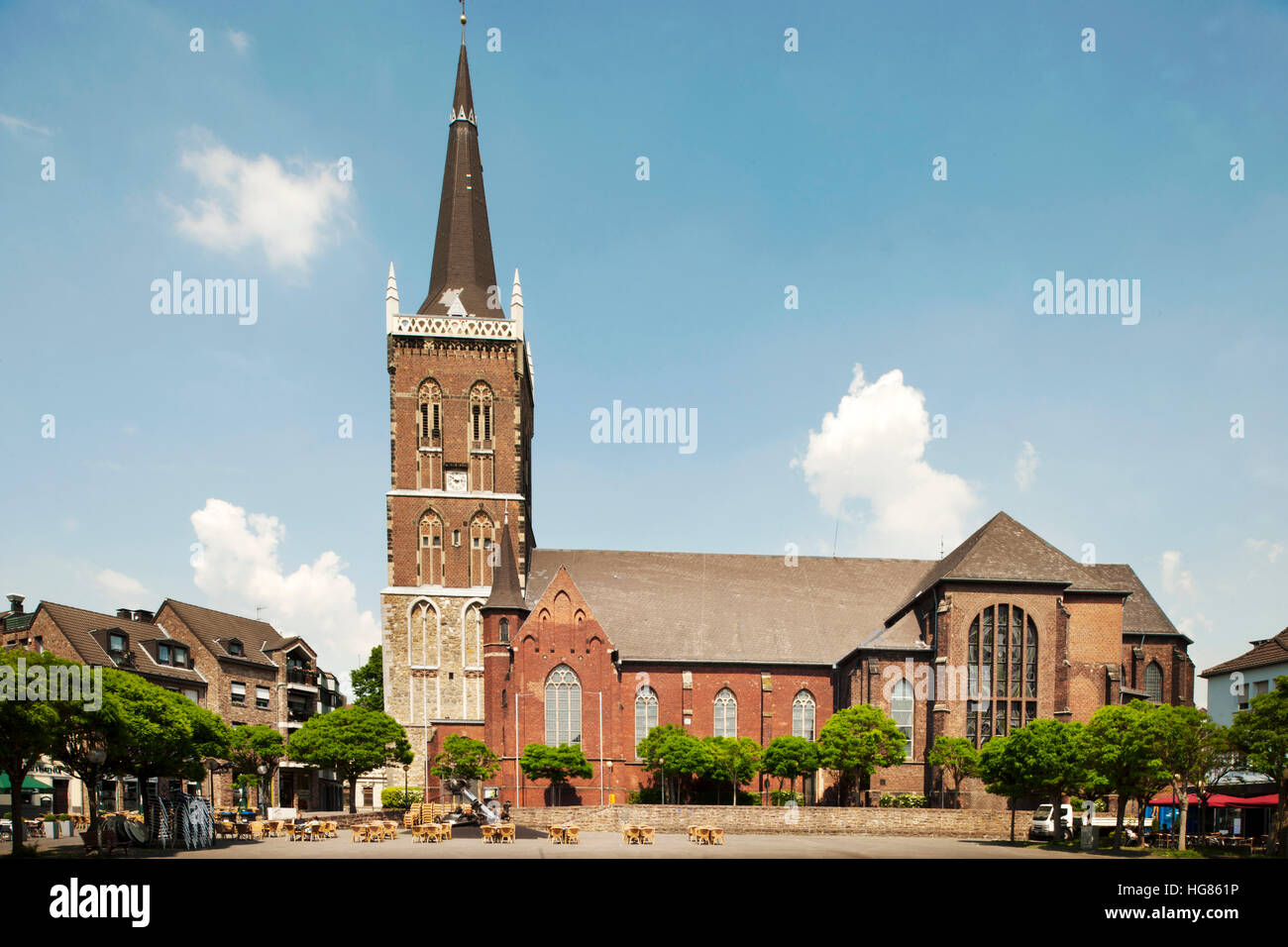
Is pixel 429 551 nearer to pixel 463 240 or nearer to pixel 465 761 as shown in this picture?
pixel 465 761

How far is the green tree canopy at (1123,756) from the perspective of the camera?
3538 cm

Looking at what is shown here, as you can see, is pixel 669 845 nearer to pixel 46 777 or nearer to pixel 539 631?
pixel 539 631

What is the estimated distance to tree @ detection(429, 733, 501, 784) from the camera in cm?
5206

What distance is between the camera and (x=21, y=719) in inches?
1108

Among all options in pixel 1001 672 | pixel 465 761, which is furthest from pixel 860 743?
pixel 465 761

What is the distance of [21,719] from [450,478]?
1383 inches

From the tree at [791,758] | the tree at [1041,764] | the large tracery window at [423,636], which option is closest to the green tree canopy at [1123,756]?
the tree at [1041,764]

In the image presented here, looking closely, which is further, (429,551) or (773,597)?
(773,597)

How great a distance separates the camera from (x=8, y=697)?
28.6m

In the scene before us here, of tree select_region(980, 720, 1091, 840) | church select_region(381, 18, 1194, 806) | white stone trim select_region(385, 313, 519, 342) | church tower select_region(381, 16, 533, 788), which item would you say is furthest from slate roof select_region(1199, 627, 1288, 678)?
white stone trim select_region(385, 313, 519, 342)

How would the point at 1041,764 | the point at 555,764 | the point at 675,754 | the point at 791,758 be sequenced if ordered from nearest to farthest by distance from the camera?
the point at 1041,764 < the point at 555,764 < the point at 791,758 < the point at 675,754

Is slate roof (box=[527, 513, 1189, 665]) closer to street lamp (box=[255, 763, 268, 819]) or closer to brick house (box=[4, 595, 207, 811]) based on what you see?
street lamp (box=[255, 763, 268, 819])

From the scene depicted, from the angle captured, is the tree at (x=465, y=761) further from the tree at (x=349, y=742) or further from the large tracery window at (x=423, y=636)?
the large tracery window at (x=423, y=636)

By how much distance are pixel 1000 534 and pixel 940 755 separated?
14.1 meters
